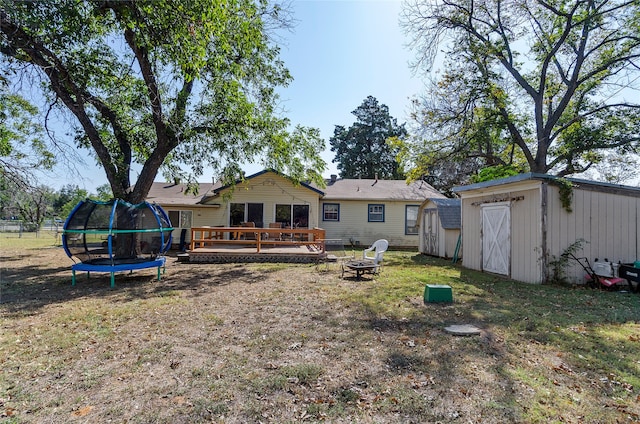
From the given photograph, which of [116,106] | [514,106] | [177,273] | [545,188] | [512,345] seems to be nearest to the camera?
[512,345]

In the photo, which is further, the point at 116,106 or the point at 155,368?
the point at 116,106

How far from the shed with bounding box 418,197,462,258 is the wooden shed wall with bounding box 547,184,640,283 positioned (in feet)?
15.6

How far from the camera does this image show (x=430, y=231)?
609 inches

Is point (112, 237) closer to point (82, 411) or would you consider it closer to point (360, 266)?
point (360, 266)

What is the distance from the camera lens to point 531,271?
873 centimetres

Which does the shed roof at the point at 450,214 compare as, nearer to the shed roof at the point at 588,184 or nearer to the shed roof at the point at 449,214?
the shed roof at the point at 449,214

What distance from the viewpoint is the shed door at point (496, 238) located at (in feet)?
31.7

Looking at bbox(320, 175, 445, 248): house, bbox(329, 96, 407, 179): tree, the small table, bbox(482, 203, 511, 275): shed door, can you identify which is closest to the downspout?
bbox(482, 203, 511, 275): shed door

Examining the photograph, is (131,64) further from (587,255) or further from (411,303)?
(587,255)

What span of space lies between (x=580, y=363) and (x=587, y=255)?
255 inches

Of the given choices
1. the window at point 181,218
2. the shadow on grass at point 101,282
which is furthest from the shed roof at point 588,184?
the window at point 181,218

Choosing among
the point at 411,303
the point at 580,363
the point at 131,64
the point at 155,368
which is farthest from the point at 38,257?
the point at 580,363

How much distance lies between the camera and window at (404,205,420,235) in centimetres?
1927

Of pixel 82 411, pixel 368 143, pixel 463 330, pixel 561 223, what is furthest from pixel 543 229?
pixel 368 143
